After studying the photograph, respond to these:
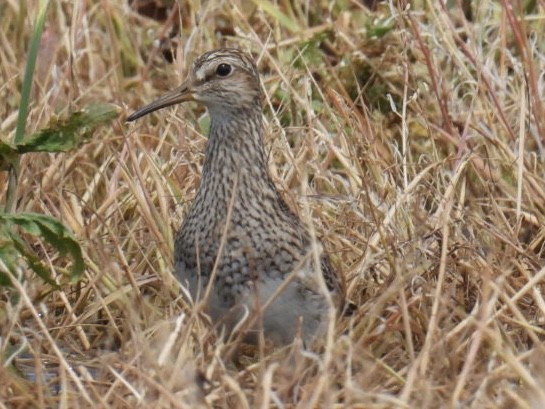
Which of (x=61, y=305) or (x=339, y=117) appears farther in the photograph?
(x=339, y=117)

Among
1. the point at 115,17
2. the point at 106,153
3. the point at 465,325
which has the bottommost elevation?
the point at 465,325

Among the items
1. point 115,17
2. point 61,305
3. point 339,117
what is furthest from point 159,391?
point 115,17

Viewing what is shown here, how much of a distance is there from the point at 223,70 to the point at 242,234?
0.57m

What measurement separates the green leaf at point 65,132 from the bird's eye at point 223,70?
42cm

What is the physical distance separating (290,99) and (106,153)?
752 millimetres

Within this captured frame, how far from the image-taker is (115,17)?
22.3 ft

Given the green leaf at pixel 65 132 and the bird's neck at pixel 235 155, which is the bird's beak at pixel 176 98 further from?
the green leaf at pixel 65 132

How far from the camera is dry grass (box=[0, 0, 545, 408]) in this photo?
3.96 metres

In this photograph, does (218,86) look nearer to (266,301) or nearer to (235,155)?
(235,155)

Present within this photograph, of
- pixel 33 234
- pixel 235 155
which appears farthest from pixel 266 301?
pixel 33 234

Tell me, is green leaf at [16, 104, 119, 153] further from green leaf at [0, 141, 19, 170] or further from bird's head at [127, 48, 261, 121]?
bird's head at [127, 48, 261, 121]

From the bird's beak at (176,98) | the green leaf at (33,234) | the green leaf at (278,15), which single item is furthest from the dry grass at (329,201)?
the bird's beak at (176,98)

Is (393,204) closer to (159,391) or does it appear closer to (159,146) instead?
(159,146)

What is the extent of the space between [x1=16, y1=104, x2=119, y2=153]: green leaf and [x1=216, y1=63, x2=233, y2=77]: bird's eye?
0.42 m
